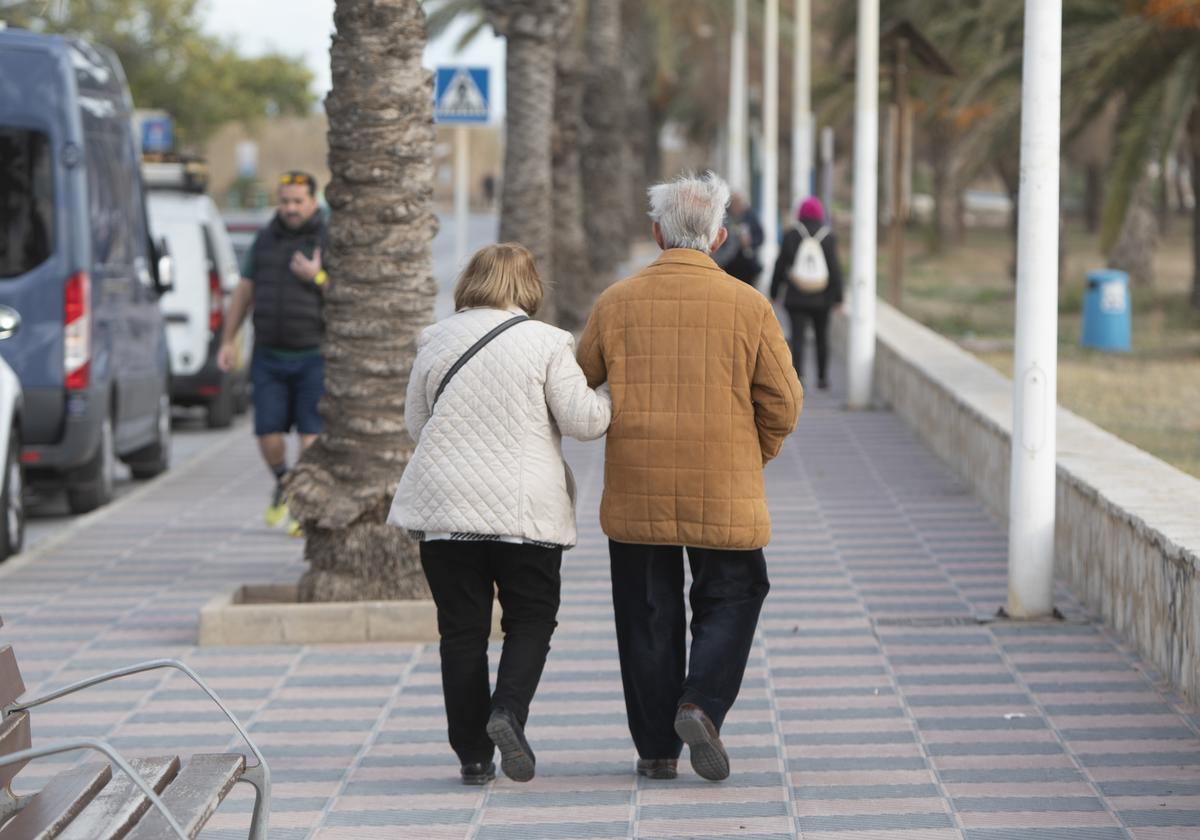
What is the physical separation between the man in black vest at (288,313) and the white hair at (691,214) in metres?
4.78

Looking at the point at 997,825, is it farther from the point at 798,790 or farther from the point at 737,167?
the point at 737,167

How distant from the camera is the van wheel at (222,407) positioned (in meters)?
16.8

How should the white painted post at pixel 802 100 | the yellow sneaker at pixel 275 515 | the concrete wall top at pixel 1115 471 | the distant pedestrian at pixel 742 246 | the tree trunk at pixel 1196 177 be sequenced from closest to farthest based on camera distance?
1. the concrete wall top at pixel 1115 471
2. the yellow sneaker at pixel 275 515
3. the distant pedestrian at pixel 742 246
4. the tree trunk at pixel 1196 177
5. the white painted post at pixel 802 100

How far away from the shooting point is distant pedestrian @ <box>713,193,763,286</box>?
69.0 feet

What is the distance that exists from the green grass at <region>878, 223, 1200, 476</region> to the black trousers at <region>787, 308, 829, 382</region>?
1.49 m

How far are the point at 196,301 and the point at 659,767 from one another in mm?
11091

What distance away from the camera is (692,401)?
552 centimetres

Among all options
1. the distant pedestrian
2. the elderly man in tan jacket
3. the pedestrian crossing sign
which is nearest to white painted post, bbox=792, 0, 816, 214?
the distant pedestrian

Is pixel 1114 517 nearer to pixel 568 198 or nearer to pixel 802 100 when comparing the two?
pixel 568 198

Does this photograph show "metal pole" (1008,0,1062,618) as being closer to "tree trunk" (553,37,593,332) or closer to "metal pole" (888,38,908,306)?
"metal pole" (888,38,908,306)

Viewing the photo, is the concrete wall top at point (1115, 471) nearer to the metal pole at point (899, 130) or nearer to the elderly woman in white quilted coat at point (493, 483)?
the elderly woman in white quilted coat at point (493, 483)

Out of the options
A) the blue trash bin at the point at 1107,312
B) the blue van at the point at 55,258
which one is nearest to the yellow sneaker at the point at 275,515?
the blue van at the point at 55,258

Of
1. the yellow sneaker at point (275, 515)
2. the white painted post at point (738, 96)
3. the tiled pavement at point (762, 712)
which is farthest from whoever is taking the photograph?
the white painted post at point (738, 96)

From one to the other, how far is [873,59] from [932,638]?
32.2 ft
